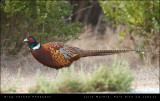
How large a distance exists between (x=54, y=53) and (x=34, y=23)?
2394mm

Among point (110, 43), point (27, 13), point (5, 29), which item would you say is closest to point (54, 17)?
point (27, 13)

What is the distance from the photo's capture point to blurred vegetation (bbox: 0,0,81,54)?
29.6 ft

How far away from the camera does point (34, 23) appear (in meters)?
9.12

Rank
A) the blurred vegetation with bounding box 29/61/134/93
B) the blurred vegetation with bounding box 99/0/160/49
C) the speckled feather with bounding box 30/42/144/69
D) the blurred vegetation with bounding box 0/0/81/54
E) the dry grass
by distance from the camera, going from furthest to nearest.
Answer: the blurred vegetation with bounding box 99/0/160/49, the blurred vegetation with bounding box 0/0/81/54, the speckled feather with bounding box 30/42/144/69, the dry grass, the blurred vegetation with bounding box 29/61/134/93

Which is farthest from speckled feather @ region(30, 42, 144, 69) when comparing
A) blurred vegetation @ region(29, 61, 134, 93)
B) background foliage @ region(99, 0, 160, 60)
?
background foliage @ region(99, 0, 160, 60)

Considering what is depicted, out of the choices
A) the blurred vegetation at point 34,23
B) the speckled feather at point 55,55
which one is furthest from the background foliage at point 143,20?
the speckled feather at point 55,55

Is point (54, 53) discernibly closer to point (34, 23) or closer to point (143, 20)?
point (34, 23)

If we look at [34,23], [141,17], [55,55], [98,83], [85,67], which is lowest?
[85,67]

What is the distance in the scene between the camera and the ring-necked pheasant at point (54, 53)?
6.98 m

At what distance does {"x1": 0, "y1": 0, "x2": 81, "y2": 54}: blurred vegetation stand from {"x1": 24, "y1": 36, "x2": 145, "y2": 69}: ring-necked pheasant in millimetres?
1846

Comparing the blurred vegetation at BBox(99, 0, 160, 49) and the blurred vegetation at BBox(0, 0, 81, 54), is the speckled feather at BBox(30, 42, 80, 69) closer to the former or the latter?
the blurred vegetation at BBox(0, 0, 81, 54)

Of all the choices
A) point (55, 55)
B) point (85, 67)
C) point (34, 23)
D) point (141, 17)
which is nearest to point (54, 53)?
point (55, 55)


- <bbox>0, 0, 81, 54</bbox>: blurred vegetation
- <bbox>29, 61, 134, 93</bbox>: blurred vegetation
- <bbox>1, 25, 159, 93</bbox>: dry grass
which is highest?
<bbox>0, 0, 81, 54</bbox>: blurred vegetation

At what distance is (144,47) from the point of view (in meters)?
10.1
